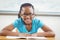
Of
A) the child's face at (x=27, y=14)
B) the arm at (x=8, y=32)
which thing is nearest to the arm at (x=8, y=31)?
the arm at (x=8, y=32)

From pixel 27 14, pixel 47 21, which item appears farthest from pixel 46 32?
pixel 27 14

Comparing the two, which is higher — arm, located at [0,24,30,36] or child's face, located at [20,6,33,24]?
child's face, located at [20,6,33,24]

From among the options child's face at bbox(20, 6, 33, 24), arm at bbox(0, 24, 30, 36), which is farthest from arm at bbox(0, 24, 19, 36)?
child's face at bbox(20, 6, 33, 24)

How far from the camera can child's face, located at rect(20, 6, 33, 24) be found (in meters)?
1.05

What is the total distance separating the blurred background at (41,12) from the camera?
112 cm

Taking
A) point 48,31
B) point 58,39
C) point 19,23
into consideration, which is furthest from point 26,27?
point 58,39

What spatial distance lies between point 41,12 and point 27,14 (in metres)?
0.14

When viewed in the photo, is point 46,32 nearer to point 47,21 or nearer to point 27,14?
point 47,21

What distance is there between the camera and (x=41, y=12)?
1.12m

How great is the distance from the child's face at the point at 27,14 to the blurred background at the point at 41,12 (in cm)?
7

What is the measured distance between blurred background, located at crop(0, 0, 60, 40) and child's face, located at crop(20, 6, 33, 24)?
0.07 m

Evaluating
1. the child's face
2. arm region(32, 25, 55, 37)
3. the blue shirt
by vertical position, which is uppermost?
the child's face

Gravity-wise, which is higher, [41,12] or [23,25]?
[41,12]

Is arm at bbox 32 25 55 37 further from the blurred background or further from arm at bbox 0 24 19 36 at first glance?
arm at bbox 0 24 19 36
